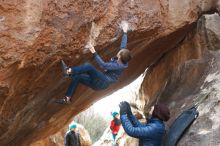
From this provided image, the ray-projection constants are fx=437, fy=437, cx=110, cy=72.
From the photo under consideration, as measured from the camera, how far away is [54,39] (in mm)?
9219

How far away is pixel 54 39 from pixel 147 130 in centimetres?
271

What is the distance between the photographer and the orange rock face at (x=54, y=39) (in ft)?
28.8

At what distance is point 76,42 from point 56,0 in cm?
104

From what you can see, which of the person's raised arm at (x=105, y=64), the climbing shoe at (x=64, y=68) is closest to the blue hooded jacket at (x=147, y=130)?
the person's raised arm at (x=105, y=64)

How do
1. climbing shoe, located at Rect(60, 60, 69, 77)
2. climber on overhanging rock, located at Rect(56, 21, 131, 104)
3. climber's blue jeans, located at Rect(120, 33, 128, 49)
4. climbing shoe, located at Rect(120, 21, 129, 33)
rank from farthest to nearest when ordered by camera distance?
climbing shoe, located at Rect(120, 21, 129, 33)
climber's blue jeans, located at Rect(120, 33, 128, 49)
climber on overhanging rock, located at Rect(56, 21, 131, 104)
climbing shoe, located at Rect(60, 60, 69, 77)

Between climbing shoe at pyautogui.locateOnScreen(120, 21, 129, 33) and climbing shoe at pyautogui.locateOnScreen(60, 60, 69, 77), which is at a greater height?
climbing shoe at pyautogui.locateOnScreen(120, 21, 129, 33)

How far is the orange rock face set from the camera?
8766 mm

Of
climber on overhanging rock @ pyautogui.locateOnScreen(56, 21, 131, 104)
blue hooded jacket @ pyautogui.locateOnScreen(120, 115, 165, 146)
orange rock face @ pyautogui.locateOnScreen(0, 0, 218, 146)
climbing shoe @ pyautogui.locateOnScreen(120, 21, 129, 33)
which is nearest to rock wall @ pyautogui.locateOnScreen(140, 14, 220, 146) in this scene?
orange rock face @ pyautogui.locateOnScreen(0, 0, 218, 146)

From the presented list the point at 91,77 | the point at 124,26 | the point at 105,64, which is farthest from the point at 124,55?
the point at 124,26

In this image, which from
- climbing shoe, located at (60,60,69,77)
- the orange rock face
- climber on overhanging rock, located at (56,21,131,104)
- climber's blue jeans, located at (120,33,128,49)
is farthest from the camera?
climber's blue jeans, located at (120,33,128,49)

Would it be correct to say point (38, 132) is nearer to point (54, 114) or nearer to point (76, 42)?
point (54, 114)

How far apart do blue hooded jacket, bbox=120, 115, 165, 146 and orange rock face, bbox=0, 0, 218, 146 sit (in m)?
2.05

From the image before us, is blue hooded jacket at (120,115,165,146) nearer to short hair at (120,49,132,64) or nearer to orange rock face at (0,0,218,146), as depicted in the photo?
short hair at (120,49,132,64)

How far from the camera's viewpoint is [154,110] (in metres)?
8.91
